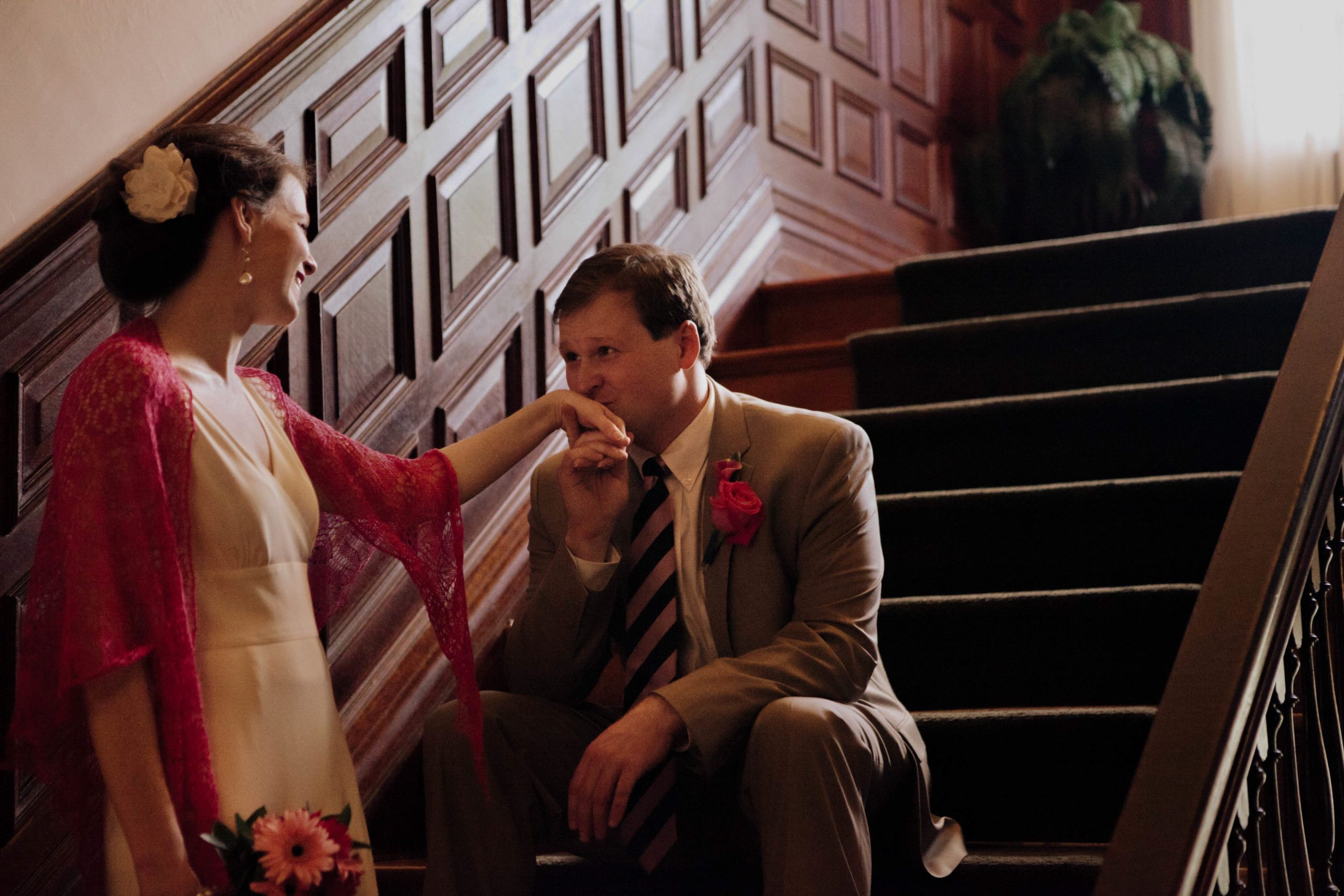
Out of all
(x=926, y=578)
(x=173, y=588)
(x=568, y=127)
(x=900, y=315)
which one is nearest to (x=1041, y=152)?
(x=900, y=315)

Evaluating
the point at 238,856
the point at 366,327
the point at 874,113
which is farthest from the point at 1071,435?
the point at 874,113

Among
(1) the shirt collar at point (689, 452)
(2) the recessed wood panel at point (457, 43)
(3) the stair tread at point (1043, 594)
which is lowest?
(3) the stair tread at point (1043, 594)

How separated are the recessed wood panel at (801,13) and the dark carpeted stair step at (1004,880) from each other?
3000 millimetres

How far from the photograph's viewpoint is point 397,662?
8.02ft

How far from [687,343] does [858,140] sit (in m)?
2.89

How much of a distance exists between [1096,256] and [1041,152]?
5.87ft

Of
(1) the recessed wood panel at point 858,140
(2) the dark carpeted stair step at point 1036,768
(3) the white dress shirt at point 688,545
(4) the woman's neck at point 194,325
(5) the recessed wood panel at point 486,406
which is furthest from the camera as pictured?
(1) the recessed wood panel at point 858,140

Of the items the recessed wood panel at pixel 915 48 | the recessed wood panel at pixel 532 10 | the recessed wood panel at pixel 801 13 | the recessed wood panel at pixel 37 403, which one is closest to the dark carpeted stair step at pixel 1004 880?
the recessed wood panel at pixel 37 403

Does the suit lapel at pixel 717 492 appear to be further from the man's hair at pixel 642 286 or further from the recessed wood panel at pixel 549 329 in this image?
the recessed wood panel at pixel 549 329

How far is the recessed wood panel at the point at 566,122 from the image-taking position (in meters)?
3.02

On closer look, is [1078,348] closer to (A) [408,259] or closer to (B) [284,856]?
(A) [408,259]

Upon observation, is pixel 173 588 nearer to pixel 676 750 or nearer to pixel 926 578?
pixel 676 750

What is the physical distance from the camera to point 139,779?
4.49 ft

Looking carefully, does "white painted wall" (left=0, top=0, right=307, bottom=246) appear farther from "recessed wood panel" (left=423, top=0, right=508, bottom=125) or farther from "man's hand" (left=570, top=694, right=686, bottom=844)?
"man's hand" (left=570, top=694, right=686, bottom=844)
